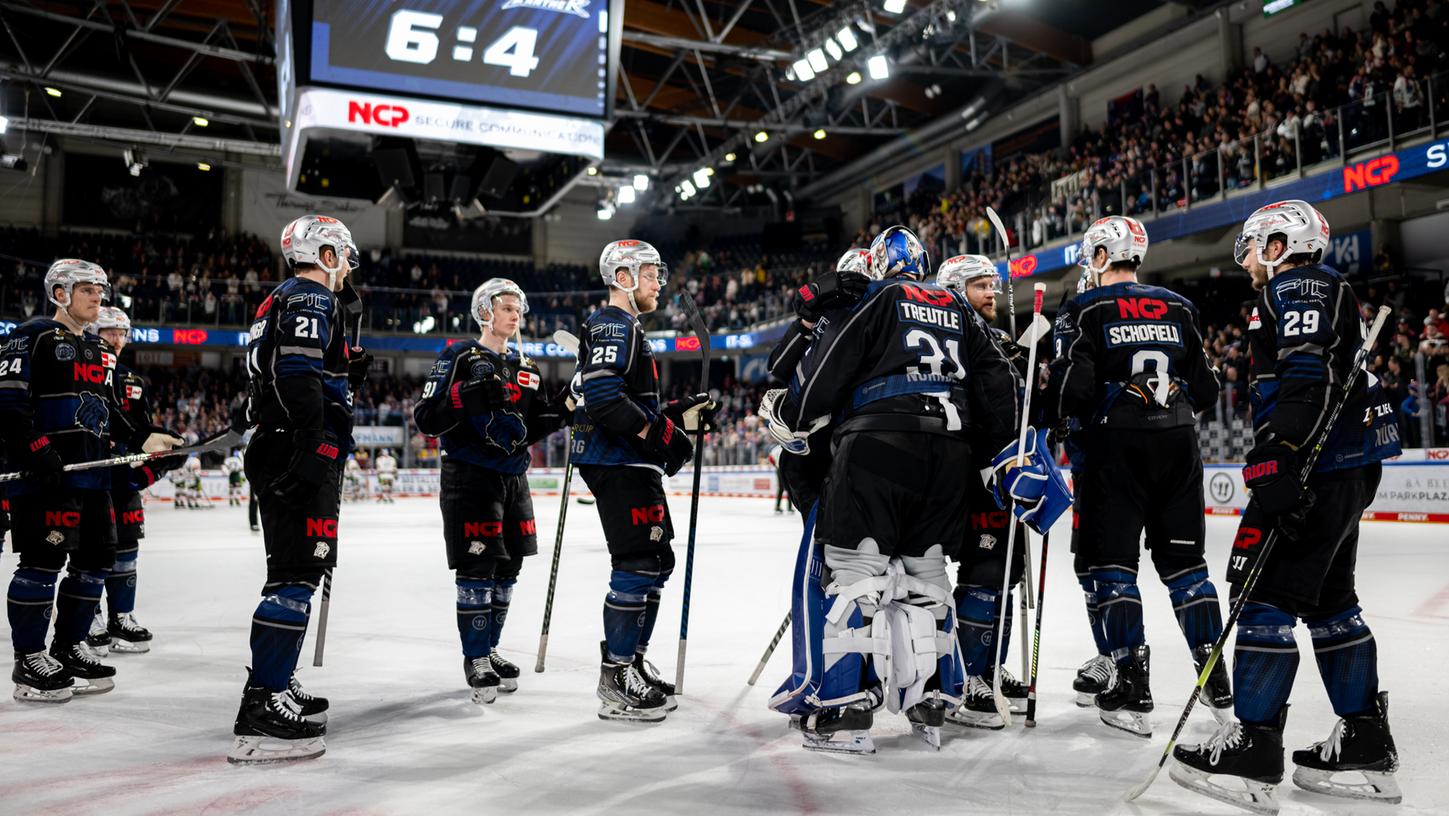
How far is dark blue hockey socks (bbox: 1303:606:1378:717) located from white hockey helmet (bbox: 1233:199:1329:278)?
1.20 meters

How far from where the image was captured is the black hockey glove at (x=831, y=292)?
381cm

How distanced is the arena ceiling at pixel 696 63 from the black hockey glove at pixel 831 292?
17156mm

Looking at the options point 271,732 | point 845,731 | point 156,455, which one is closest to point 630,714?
point 845,731

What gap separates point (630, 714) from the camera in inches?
162

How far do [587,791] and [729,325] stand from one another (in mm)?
28850

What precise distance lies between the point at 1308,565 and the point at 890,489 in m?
1.33

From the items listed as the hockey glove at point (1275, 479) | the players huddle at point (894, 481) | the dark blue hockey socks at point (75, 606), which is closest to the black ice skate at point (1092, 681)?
the players huddle at point (894, 481)

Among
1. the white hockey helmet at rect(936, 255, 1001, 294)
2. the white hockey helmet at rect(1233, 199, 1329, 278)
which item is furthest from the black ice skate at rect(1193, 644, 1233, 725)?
the white hockey helmet at rect(936, 255, 1001, 294)

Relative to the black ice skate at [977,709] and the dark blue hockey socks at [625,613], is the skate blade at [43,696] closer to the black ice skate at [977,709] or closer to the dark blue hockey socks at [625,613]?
the dark blue hockey socks at [625,613]

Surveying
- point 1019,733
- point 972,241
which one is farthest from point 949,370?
point 972,241

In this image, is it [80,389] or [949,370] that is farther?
[80,389]

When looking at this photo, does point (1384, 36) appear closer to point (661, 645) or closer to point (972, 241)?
point (972, 241)

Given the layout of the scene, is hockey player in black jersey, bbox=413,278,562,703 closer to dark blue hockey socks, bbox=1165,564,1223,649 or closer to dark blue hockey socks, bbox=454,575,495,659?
dark blue hockey socks, bbox=454,575,495,659

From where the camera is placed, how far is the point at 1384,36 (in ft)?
52.1
